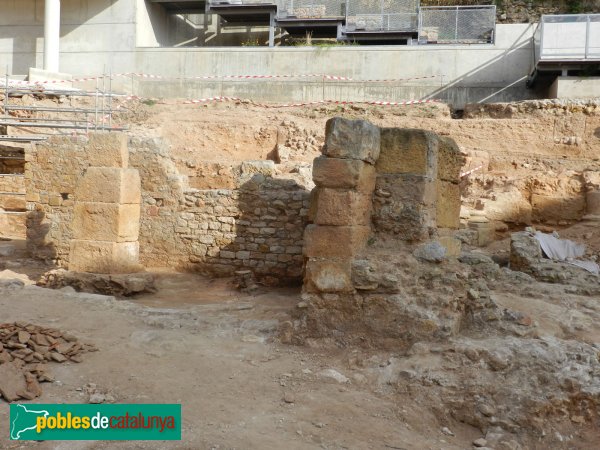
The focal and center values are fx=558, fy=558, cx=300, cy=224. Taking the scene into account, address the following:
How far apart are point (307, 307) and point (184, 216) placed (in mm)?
4733

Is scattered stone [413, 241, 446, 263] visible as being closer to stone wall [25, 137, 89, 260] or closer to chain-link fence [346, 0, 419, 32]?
stone wall [25, 137, 89, 260]

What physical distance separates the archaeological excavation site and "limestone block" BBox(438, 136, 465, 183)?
0.02m

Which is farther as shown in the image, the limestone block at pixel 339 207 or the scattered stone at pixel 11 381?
the limestone block at pixel 339 207

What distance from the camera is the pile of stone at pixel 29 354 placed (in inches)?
166

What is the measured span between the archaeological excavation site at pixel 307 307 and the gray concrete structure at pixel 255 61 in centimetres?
931

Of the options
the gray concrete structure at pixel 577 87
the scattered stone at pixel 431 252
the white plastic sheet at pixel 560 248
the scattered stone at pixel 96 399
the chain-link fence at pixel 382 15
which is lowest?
the scattered stone at pixel 96 399

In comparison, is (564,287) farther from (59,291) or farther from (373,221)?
(59,291)

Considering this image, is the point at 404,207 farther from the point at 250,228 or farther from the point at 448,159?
the point at 250,228

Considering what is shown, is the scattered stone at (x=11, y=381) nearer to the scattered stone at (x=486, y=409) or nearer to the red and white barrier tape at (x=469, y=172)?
the scattered stone at (x=486, y=409)

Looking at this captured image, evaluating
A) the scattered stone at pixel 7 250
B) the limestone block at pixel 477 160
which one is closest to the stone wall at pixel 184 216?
the scattered stone at pixel 7 250

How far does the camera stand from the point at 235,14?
73.2 ft

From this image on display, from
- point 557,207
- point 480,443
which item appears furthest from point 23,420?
point 557,207

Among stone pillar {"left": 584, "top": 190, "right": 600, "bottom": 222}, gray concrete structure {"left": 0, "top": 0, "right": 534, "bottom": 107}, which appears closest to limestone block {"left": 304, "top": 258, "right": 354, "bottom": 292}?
stone pillar {"left": 584, "top": 190, "right": 600, "bottom": 222}

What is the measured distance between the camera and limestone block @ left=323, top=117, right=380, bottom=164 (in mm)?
5609
